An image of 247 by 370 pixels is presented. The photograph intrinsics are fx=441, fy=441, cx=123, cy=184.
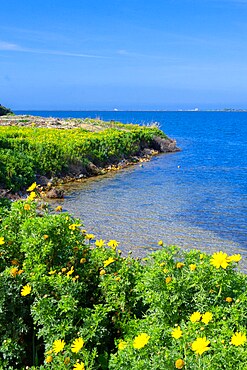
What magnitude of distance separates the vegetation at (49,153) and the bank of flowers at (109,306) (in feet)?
42.3

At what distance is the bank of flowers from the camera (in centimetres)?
368

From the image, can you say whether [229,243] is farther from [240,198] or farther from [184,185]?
[184,185]

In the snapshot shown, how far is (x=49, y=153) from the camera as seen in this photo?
21438mm

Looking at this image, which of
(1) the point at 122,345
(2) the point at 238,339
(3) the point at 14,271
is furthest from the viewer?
(3) the point at 14,271

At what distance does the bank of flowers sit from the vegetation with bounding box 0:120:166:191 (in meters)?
12.9

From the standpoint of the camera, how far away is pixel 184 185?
21.1m

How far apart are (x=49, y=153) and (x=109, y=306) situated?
1745 cm

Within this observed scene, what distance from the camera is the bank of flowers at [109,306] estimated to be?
3.68 m

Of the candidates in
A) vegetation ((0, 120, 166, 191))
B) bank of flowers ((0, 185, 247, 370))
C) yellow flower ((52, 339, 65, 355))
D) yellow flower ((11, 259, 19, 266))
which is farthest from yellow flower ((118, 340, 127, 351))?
vegetation ((0, 120, 166, 191))

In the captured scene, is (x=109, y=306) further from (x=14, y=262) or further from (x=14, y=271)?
(x=14, y=262)

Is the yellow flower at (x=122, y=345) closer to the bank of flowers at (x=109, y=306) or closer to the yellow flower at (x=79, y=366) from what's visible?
the bank of flowers at (x=109, y=306)

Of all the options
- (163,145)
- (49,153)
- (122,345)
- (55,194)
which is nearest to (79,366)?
(122,345)

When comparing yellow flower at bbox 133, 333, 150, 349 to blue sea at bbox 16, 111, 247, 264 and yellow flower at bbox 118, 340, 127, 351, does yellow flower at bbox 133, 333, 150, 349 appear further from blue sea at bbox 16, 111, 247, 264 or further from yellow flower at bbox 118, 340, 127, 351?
blue sea at bbox 16, 111, 247, 264

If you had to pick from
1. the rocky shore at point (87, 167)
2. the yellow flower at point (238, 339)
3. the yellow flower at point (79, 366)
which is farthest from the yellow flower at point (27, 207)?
the yellow flower at point (238, 339)
